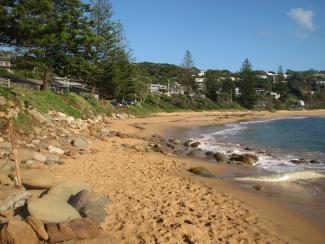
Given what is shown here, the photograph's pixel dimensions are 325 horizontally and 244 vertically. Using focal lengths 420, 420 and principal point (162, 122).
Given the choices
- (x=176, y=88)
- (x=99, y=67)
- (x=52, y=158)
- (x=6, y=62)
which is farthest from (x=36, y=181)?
(x=176, y=88)

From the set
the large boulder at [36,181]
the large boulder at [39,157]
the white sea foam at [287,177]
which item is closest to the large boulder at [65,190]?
the large boulder at [36,181]

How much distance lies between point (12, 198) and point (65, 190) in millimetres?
1024

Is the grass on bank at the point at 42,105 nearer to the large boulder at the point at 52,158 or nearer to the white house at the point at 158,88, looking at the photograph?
the large boulder at the point at 52,158

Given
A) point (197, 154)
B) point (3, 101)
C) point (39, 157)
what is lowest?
point (197, 154)

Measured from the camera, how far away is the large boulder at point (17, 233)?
20.8ft

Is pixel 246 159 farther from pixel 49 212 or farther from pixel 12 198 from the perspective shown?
pixel 49 212

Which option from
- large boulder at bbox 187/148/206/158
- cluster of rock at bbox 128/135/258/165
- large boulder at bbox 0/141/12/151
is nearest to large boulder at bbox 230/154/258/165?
cluster of rock at bbox 128/135/258/165

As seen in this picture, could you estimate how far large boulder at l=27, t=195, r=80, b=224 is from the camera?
6.97 meters

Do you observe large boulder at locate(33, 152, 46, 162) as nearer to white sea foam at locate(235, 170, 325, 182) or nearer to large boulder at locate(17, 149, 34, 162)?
large boulder at locate(17, 149, 34, 162)

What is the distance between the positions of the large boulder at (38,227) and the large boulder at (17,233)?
0.23ft

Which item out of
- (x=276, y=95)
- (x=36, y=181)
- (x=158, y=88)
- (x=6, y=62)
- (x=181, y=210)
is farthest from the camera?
(x=276, y=95)

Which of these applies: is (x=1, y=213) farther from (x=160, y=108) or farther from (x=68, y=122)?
(x=160, y=108)

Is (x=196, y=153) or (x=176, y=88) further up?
(x=176, y=88)

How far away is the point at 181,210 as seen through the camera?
8672 millimetres
